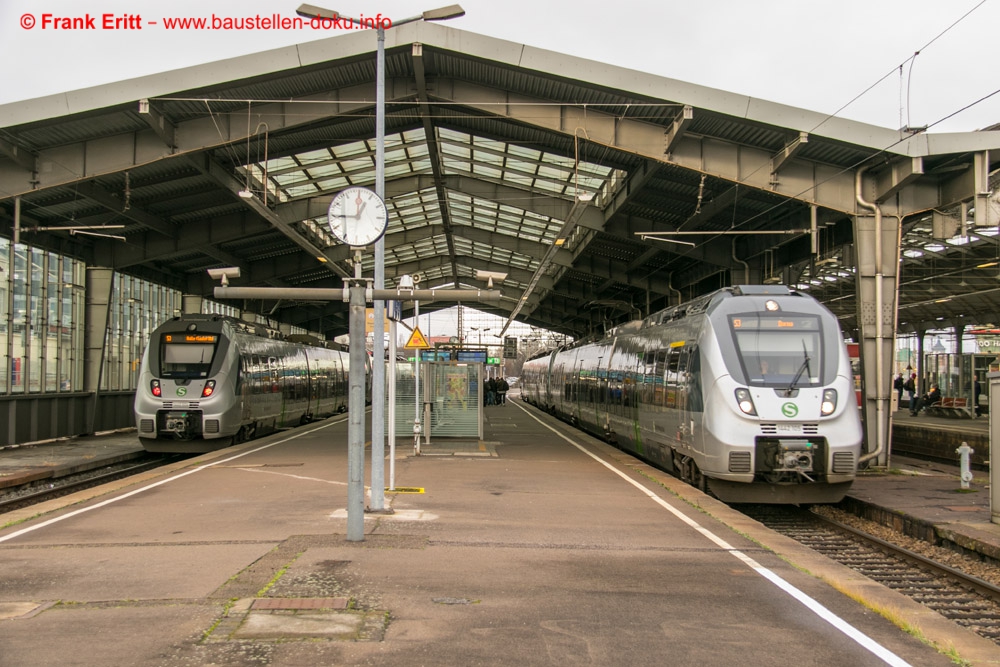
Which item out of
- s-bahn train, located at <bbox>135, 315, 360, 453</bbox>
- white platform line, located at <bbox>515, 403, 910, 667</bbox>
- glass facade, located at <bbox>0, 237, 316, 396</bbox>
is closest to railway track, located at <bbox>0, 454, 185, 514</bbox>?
s-bahn train, located at <bbox>135, 315, 360, 453</bbox>

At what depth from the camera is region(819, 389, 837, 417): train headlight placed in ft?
38.8

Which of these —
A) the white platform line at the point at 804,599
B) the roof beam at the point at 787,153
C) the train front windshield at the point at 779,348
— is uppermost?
the roof beam at the point at 787,153

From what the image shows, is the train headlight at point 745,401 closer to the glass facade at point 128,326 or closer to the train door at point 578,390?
the train door at point 578,390

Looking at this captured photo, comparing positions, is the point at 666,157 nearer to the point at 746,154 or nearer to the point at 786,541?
the point at 746,154

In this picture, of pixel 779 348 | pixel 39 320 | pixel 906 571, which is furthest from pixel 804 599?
pixel 39 320

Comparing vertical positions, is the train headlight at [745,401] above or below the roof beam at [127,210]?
below

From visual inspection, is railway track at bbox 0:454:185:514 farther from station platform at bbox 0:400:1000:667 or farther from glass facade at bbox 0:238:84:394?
glass facade at bbox 0:238:84:394

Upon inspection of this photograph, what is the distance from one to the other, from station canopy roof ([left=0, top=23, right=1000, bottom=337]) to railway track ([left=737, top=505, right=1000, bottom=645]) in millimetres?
5424

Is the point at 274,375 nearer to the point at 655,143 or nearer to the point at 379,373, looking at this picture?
the point at 655,143

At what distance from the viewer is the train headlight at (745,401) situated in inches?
463

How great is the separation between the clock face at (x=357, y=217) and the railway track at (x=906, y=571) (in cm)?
635

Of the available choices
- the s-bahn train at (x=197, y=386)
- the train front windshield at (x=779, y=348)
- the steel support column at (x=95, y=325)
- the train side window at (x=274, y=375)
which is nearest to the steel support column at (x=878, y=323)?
the train front windshield at (x=779, y=348)

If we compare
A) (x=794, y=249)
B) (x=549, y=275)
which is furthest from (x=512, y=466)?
(x=549, y=275)

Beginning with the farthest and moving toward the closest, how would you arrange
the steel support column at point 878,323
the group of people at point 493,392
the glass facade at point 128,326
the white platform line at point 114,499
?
the group of people at point 493,392
the glass facade at point 128,326
the steel support column at point 878,323
the white platform line at point 114,499
